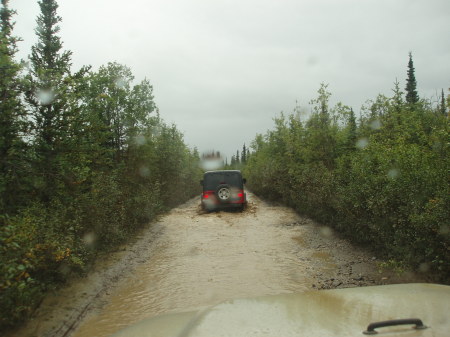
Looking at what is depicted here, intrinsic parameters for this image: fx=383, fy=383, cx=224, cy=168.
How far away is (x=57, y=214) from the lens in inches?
247

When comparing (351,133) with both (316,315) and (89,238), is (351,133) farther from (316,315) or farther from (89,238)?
(316,315)

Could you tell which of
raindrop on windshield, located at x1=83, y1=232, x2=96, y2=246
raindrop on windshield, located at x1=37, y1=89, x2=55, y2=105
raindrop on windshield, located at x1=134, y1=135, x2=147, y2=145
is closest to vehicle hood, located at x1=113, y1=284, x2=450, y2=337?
raindrop on windshield, located at x1=83, y1=232, x2=96, y2=246

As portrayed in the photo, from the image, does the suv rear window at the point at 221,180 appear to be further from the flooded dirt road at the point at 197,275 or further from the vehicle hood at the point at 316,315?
the vehicle hood at the point at 316,315

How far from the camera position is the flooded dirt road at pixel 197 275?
5.55m

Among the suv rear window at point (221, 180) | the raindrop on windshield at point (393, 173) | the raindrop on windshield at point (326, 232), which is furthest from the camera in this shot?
the suv rear window at point (221, 180)

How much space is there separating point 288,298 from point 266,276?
210 inches

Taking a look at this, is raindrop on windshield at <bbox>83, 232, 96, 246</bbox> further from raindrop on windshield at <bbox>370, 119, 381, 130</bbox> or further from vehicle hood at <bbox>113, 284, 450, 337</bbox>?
raindrop on windshield at <bbox>370, 119, 381, 130</bbox>

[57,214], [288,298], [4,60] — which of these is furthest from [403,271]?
[4,60]

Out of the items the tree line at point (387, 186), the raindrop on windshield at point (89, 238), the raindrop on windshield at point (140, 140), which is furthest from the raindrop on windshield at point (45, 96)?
the raindrop on windshield at point (140, 140)

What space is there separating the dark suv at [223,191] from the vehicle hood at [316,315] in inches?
640

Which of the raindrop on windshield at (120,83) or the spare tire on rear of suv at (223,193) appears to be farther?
the raindrop on windshield at (120,83)

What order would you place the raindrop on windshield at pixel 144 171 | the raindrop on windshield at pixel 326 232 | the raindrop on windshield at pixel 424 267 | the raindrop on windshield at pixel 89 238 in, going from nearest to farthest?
the raindrop on windshield at pixel 424 267
the raindrop on windshield at pixel 89 238
the raindrop on windshield at pixel 326 232
the raindrop on windshield at pixel 144 171

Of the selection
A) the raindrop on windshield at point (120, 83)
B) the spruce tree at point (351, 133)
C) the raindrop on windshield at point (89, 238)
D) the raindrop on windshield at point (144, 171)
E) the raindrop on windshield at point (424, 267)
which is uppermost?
the raindrop on windshield at point (120, 83)

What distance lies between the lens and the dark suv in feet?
61.3
